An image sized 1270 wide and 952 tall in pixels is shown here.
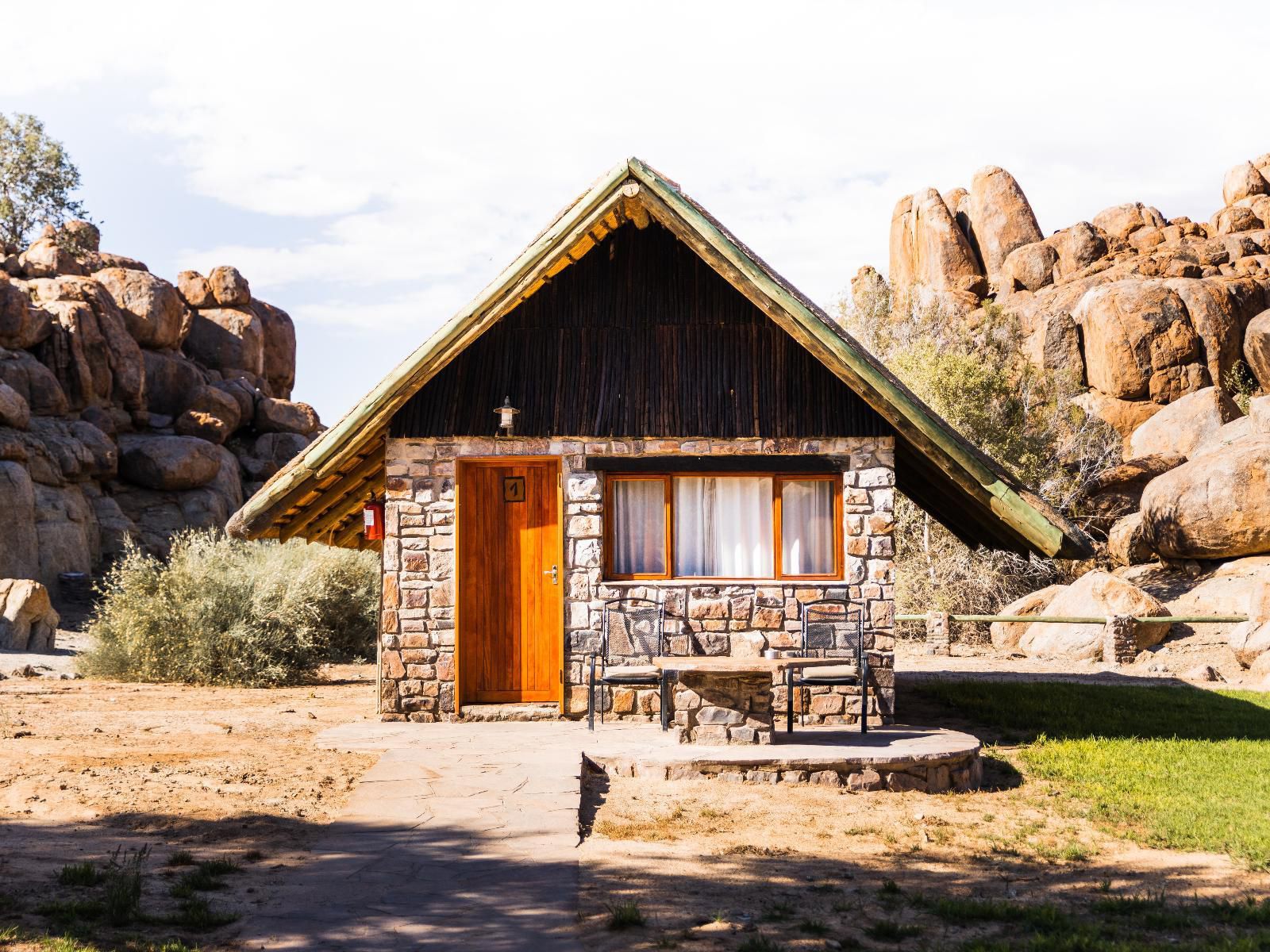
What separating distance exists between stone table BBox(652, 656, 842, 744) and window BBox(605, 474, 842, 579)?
1730mm

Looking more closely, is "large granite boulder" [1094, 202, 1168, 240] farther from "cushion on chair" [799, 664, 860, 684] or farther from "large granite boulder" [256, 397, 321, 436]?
"cushion on chair" [799, 664, 860, 684]

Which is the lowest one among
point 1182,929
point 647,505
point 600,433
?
point 1182,929

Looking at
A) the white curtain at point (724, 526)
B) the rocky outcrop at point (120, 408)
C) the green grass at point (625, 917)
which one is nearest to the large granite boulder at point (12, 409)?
the rocky outcrop at point (120, 408)

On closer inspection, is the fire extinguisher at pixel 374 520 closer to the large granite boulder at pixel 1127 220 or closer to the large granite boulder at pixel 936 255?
the large granite boulder at pixel 936 255

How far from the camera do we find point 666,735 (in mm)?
9445

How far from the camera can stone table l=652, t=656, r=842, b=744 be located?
8984 mm

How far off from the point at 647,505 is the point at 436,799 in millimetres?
4073

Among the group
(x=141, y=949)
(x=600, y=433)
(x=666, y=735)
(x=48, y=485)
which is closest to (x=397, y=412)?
(x=600, y=433)

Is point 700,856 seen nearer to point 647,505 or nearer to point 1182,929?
point 1182,929

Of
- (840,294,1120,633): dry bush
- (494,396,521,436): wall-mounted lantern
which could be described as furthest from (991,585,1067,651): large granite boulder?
(494,396,521,436): wall-mounted lantern

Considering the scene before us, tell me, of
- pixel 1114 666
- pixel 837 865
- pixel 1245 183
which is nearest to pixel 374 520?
pixel 837 865

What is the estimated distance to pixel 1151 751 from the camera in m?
10.1

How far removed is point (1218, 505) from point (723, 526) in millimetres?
17832

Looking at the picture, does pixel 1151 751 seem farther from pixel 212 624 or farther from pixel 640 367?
pixel 212 624
